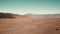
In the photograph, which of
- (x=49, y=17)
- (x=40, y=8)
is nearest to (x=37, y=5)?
(x=40, y=8)

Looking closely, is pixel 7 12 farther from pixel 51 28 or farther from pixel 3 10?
pixel 51 28

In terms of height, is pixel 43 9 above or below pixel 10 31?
above

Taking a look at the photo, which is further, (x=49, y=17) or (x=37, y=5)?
(x=37, y=5)

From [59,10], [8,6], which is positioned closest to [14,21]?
[8,6]

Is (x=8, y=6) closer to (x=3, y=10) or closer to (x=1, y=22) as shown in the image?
(x=3, y=10)

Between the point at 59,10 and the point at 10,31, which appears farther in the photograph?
the point at 59,10

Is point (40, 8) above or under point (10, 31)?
above
